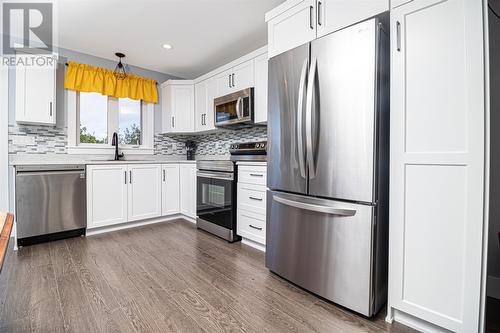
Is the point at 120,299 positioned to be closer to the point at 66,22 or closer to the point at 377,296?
the point at 377,296

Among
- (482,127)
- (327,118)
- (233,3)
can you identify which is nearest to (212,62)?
(233,3)

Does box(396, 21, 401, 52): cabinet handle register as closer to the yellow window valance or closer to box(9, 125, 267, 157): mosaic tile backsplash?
box(9, 125, 267, 157): mosaic tile backsplash

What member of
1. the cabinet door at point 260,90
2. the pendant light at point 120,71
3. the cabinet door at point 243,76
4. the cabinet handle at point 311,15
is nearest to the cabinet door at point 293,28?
the cabinet handle at point 311,15

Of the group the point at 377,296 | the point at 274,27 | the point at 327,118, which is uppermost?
the point at 274,27

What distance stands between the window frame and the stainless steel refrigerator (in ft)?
9.53

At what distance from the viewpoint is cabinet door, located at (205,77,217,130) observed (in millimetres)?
3502

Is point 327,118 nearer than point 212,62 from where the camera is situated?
Yes

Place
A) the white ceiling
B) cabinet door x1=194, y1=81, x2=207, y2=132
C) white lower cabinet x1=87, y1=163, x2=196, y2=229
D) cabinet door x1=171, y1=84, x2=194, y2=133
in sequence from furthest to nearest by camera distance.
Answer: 1. cabinet door x1=171, y1=84, x2=194, y2=133
2. cabinet door x1=194, y1=81, x2=207, y2=132
3. white lower cabinet x1=87, y1=163, x2=196, y2=229
4. the white ceiling

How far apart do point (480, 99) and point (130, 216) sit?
3.56 m

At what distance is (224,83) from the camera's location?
3314mm

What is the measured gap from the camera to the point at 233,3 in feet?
7.59

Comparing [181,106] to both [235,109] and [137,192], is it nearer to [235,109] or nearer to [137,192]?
[235,109]

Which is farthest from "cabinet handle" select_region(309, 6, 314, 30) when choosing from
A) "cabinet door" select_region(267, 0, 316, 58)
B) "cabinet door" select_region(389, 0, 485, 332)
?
"cabinet door" select_region(389, 0, 485, 332)

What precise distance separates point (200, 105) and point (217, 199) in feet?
5.33
